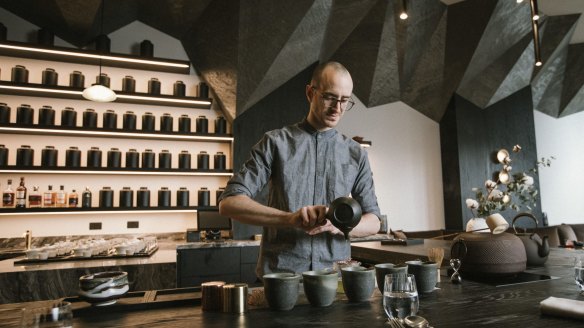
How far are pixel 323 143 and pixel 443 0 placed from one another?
12.3 ft

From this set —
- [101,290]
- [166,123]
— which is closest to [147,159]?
[166,123]

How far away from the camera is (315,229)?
1.25 m

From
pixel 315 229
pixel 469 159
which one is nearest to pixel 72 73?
pixel 315 229

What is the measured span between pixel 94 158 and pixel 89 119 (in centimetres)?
40

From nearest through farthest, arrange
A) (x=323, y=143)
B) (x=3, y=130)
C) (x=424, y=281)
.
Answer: (x=424, y=281) < (x=323, y=143) < (x=3, y=130)

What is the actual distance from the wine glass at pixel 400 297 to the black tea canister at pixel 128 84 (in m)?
3.74

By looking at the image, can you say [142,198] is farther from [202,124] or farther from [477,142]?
[477,142]

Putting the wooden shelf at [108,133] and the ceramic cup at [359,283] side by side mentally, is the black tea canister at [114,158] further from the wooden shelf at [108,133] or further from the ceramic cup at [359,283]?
the ceramic cup at [359,283]

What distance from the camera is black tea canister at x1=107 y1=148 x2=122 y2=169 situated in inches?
150

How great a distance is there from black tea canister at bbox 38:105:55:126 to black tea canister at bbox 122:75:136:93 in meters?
0.71

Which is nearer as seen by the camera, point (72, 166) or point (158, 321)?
point (158, 321)

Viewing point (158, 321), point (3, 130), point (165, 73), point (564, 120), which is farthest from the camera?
point (564, 120)

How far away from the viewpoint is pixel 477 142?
5.39 m

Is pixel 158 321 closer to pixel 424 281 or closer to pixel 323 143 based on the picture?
pixel 424 281
